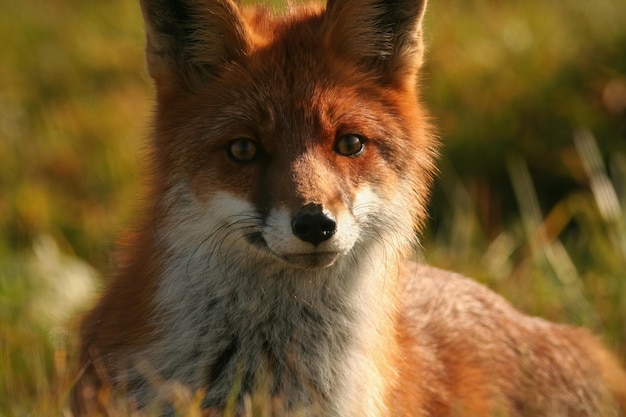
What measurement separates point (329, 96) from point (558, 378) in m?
2.43

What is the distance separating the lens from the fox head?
189 inches

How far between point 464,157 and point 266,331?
5438mm

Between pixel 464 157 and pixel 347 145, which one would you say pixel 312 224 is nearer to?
pixel 347 145

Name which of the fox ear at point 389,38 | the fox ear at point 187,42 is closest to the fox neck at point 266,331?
the fox ear at point 187,42

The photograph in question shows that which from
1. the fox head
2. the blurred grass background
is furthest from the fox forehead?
the blurred grass background

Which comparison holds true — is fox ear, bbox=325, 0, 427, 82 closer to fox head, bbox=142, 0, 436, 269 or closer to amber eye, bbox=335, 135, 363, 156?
fox head, bbox=142, 0, 436, 269

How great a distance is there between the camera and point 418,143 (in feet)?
17.9

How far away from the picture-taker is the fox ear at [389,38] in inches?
215

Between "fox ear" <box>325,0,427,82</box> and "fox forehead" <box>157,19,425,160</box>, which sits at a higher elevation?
"fox ear" <box>325,0,427,82</box>

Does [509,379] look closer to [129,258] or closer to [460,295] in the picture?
[460,295]

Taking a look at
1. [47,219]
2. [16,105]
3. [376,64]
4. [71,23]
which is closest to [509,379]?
[376,64]

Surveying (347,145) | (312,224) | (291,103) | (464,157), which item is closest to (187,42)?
(291,103)

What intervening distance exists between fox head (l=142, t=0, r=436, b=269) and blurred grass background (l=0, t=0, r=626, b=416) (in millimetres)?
1866

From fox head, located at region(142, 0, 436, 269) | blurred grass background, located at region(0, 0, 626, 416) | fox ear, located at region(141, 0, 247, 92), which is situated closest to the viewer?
fox head, located at region(142, 0, 436, 269)
